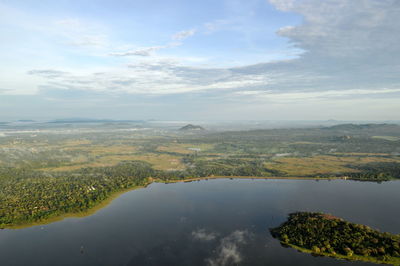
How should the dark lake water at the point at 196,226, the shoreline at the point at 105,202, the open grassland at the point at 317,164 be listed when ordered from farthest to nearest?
the open grassland at the point at 317,164 < the shoreline at the point at 105,202 < the dark lake water at the point at 196,226

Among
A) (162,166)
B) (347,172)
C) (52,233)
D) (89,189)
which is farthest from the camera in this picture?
(162,166)

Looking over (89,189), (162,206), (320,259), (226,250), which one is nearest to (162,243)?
(226,250)

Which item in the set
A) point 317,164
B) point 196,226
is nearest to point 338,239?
point 196,226

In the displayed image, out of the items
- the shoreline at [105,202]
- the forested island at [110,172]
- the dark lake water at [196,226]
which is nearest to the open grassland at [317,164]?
the forested island at [110,172]

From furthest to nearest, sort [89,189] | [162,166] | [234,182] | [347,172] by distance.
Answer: [162,166] < [347,172] < [234,182] < [89,189]

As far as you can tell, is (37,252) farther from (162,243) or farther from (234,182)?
(234,182)

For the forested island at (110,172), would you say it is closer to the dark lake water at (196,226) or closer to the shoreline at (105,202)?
the shoreline at (105,202)

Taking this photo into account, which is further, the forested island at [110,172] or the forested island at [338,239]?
the forested island at [110,172]

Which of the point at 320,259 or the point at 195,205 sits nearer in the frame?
the point at 320,259
